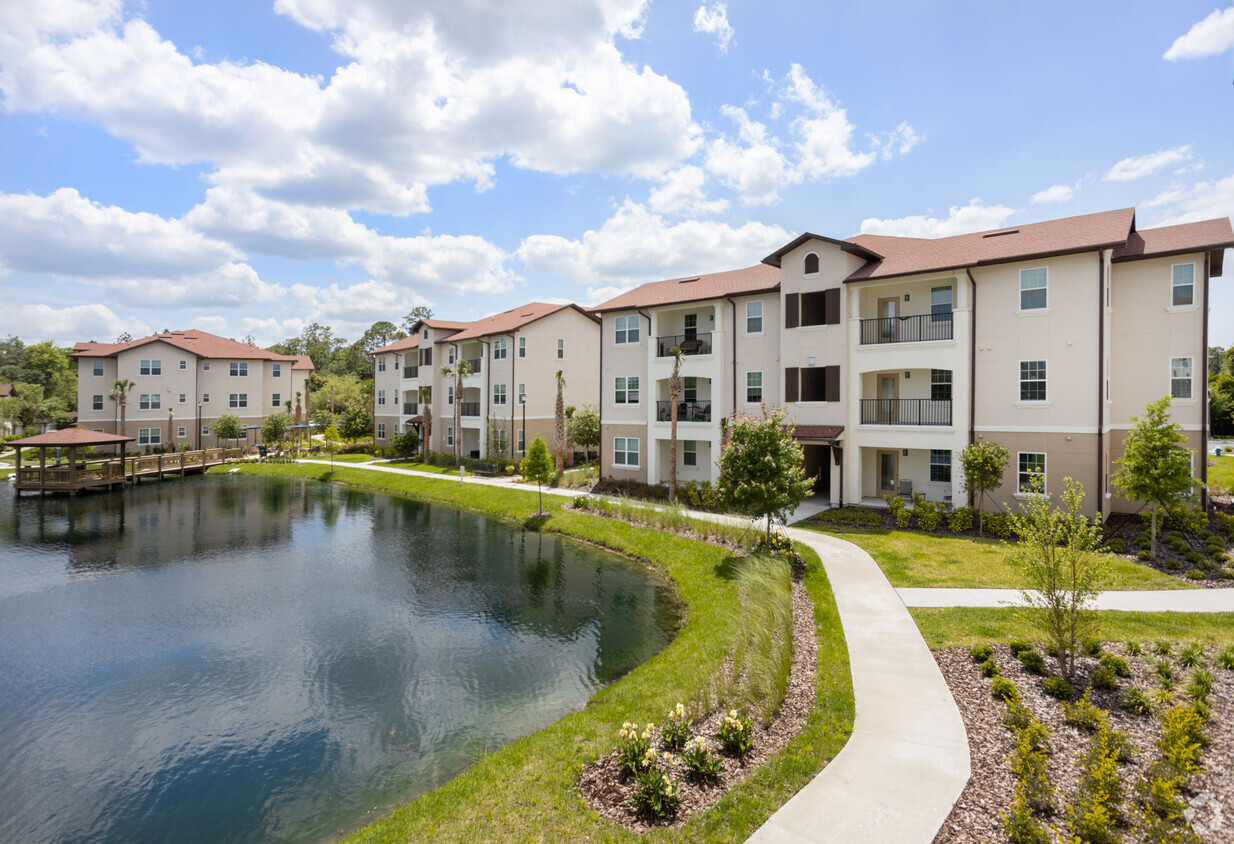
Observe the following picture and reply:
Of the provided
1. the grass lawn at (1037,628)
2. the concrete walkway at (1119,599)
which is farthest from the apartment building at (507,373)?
the grass lawn at (1037,628)

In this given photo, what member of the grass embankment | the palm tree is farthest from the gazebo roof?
the grass embankment

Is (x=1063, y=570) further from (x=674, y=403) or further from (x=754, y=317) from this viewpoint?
(x=754, y=317)

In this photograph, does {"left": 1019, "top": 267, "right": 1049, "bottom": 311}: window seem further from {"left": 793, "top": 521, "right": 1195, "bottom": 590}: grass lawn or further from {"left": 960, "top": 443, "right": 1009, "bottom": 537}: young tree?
{"left": 793, "top": 521, "right": 1195, "bottom": 590}: grass lawn

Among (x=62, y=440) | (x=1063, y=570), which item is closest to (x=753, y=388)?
(x=1063, y=570)

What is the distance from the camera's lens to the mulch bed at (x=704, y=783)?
24.3 ft

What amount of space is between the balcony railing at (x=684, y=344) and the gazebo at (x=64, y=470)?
113 ft

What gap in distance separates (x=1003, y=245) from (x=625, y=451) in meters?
19.1

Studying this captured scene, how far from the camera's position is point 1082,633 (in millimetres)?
10148

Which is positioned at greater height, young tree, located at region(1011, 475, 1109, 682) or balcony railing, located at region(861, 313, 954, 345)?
balcony railing, located at region(861, 313, 954, 345)

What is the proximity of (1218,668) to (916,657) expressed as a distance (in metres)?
4.61

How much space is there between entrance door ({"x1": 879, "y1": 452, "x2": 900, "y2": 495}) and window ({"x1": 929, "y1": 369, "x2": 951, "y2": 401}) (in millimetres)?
3054

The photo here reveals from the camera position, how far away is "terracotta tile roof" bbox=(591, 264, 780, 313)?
1117 inches

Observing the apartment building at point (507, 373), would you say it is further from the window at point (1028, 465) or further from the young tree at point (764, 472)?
the window at point (1028, 465)

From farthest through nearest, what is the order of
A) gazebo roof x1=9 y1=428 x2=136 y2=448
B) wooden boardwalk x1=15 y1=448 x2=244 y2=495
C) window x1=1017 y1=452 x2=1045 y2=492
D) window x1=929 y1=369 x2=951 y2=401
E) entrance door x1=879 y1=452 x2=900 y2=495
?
wooden boardwalk x1=15 y1=448 x2=244 y2=495, gazebo roof x1=9 y1=428 x2=136 y2=448, entrance door x1=879 y1=452 x2=900 y2=495, window x1=929 y1=369 x2=951 y2=401, window x1=1017 y1=452 x2=1045 y2=492
